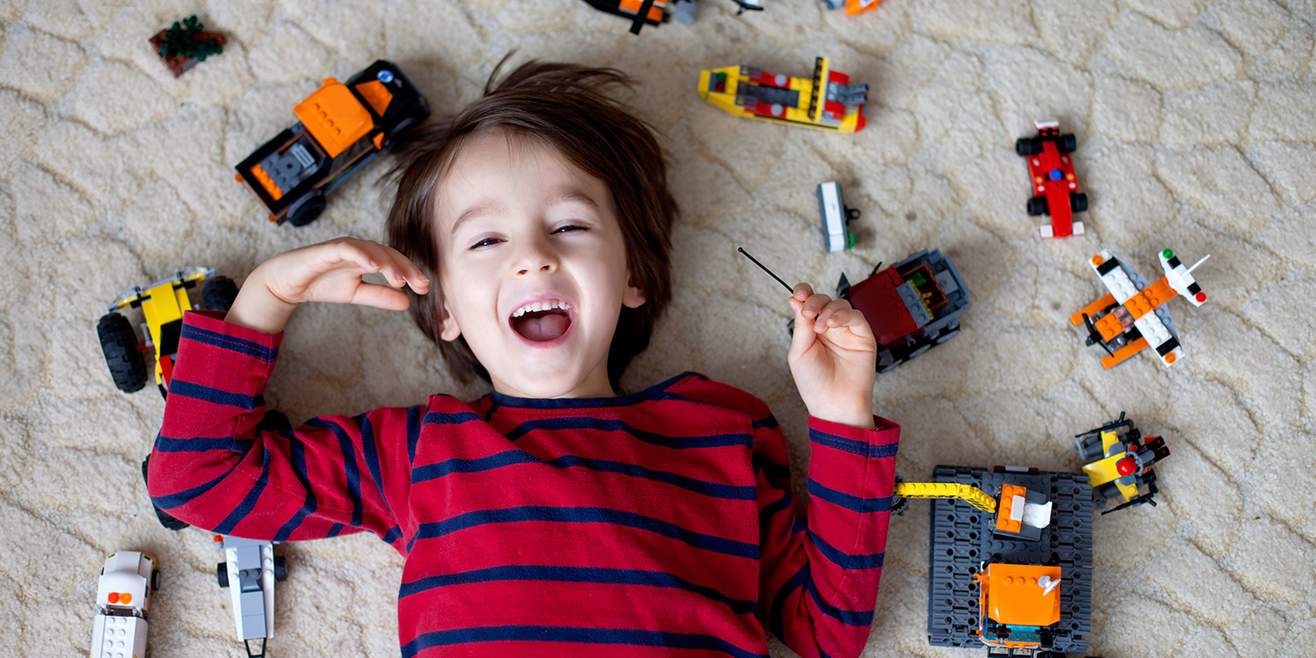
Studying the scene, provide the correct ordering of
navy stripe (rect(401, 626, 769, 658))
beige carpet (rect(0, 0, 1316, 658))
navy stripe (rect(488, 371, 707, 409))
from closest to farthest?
navy stripe (rect(401, 626, 769, 658)) < navy stripe (rect(488, 371, 707, 409)) < beige carpet (rect(0, 0, 1316, 658))

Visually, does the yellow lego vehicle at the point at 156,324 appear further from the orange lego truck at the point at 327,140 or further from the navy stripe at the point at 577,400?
the navy stripe at the point at 577,400

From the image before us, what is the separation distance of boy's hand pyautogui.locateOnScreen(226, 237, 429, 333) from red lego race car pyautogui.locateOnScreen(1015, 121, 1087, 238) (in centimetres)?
79

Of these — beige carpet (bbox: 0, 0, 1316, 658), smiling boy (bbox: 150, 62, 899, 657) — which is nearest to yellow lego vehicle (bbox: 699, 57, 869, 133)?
beige carpet (bbox: 0, 0, 1316, 658)

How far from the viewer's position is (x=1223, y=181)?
1.34 metres

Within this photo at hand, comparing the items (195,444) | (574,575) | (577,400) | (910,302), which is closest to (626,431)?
(577,400)

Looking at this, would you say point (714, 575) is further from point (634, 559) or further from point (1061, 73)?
point (1061, 73)

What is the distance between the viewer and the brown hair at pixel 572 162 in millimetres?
1183

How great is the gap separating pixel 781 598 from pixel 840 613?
0.08 m

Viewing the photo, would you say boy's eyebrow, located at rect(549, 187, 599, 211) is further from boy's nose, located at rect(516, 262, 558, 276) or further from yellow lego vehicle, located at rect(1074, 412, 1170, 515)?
yellow lego vehicle, located at rect(1074, 412, 1170, 515)

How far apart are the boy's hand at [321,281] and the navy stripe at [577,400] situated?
6.2 inches

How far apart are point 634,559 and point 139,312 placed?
2.38 feet

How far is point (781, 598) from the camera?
119 centimetres

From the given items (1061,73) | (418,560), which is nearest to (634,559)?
(418,560)

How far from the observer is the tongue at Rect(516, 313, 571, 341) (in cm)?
116
